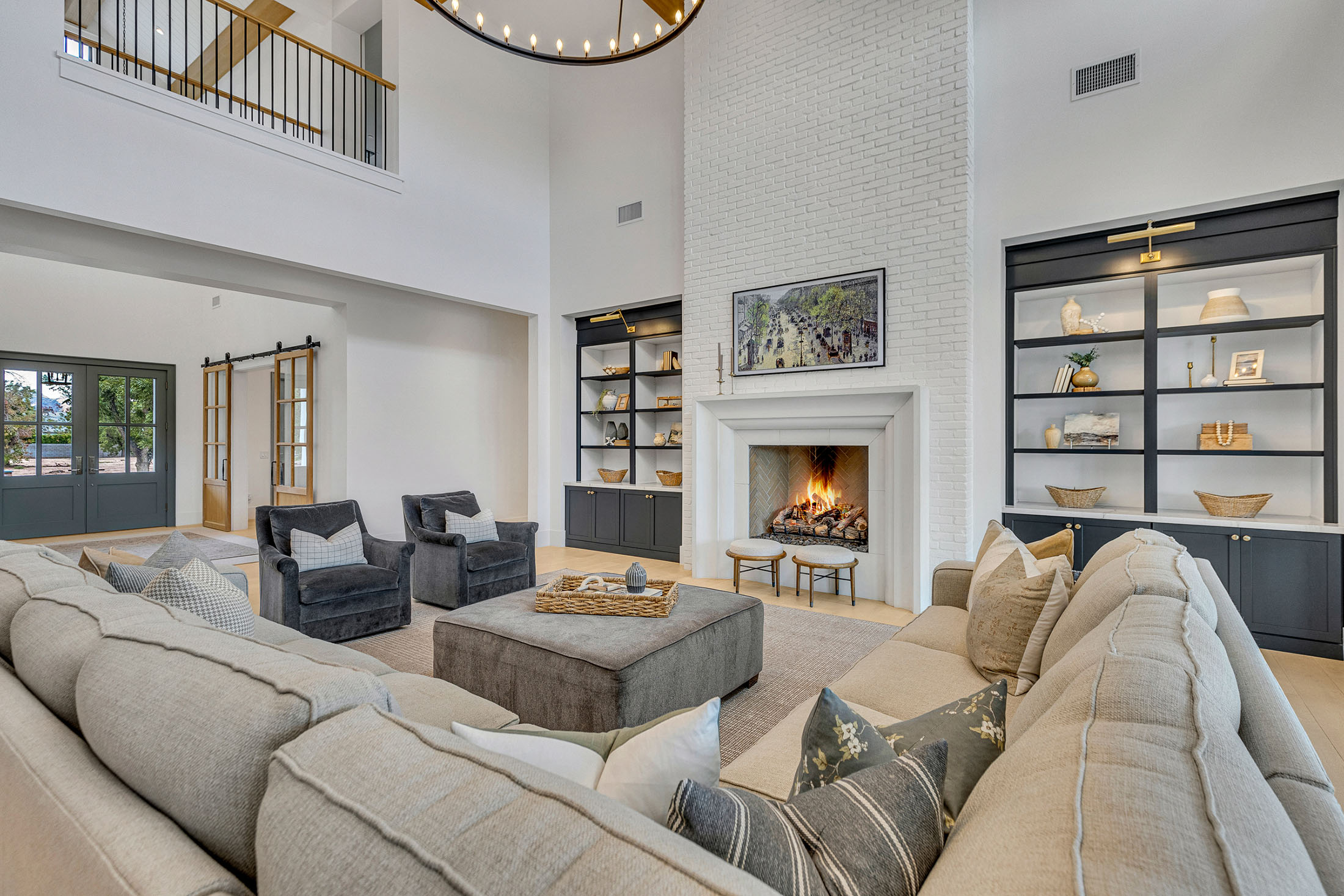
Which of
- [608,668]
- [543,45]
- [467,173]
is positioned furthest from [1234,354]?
[543,45]

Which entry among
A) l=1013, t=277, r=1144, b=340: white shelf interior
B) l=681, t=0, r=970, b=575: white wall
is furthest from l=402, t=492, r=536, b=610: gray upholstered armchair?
l=1013, t=277, r=1144, b=340: white shelf interior

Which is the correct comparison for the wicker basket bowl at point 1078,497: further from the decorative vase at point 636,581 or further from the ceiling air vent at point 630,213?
the ceiling air vent at point 630,213

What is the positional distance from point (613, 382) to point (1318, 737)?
18.8 feet

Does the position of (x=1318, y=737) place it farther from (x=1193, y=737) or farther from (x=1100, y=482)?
(x=1193, y=737)

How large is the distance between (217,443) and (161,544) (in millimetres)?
1768

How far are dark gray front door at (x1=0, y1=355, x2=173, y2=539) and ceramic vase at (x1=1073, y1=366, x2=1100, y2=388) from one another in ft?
34.5

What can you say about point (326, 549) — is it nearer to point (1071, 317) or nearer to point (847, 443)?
point (847, 443)

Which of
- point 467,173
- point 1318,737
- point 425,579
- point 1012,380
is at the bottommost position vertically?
point 1318,737

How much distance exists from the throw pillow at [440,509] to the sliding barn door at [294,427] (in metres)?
2.36

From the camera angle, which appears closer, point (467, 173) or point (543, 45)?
point (467, 173)

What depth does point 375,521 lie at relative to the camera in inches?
244

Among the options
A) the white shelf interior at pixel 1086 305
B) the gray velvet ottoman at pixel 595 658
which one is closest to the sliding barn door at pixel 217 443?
the gray velvet ottoman at pixel 595 658

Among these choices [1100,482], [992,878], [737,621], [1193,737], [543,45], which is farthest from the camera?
[543,45]

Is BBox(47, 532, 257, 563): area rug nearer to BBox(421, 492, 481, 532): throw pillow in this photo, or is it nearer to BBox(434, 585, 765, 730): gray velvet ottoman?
BBox(421, 492, 481, 532): throw pillow
